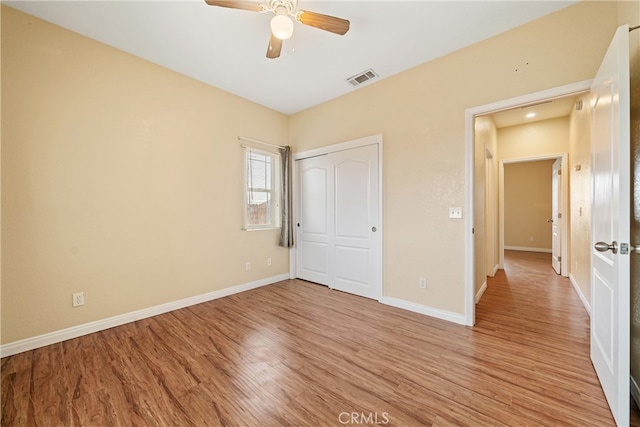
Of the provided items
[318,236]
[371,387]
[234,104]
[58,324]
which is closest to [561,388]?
[371,387]

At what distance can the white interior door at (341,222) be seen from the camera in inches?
128

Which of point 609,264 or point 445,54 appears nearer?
point 609,264

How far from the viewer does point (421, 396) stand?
1.54 meters

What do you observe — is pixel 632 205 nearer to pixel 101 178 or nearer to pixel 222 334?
pixel 222 334

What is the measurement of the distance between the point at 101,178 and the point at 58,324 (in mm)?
1399

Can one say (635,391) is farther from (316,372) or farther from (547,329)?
(316,372)

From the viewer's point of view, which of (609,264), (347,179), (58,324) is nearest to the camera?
(609,264)

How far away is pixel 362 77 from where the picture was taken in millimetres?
3064

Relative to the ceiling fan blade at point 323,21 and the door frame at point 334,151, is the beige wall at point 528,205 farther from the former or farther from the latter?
the ceiling fan blade at point 323,21

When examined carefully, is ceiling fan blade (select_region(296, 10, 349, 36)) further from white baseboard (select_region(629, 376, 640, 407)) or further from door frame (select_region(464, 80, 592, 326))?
white baseboard (select_region(629, 376, 640, 407))

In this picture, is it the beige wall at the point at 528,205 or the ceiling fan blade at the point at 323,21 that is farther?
the beige wall at the point at 528,205

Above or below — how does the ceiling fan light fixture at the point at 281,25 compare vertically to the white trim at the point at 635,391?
above

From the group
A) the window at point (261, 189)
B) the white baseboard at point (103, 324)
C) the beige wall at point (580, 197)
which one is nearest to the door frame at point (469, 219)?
the beige wall at point (580, 197)

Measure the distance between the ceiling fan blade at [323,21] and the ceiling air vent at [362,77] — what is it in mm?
1165
